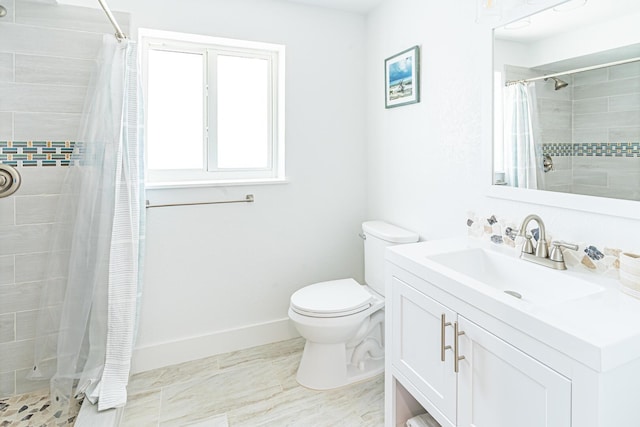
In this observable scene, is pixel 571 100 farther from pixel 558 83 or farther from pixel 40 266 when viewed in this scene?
pixel 40 266

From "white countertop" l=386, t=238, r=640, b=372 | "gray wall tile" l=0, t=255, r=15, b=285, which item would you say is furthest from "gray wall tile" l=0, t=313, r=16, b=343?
"white countertop" l=386, t=238, r=640, b=372

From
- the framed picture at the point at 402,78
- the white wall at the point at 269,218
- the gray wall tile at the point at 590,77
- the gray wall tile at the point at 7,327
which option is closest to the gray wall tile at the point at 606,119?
the gray wall tile at the point at 590,77

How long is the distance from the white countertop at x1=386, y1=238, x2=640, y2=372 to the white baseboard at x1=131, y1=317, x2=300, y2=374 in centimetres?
145

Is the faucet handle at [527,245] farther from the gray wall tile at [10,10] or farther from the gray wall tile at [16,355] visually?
the gray wall tile at [10,10]

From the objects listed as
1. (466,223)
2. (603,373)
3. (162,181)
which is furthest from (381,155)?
(603,373)

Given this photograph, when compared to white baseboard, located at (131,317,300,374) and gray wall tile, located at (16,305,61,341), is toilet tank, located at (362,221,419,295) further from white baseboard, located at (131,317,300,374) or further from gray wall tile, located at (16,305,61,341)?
gray wall tile, located at (16,305,61,341)

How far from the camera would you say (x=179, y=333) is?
228 cm

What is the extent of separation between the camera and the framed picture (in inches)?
82.2

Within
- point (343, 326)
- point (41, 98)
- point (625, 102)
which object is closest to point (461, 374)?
point (343, 326)

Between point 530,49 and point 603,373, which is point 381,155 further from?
point 603,373

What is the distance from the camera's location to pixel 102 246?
5.87 feet

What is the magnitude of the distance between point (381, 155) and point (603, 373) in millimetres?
1866

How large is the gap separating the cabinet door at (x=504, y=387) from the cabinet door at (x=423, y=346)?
0.19 feet

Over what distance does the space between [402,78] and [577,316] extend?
5.45 feet
